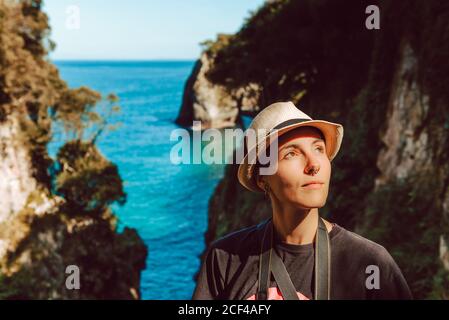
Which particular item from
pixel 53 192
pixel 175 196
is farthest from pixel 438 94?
pixel 175 196

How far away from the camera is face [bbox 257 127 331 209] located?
2232mm

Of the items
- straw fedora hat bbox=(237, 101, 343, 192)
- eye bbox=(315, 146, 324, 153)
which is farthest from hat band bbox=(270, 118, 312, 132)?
eye bbox=(315, 146, 324, 153)

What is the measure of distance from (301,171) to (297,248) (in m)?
0.39

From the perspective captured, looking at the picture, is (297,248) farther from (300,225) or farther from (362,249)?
(362,249)

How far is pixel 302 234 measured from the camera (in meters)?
2.33

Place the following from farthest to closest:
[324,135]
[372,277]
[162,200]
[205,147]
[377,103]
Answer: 1. [205,147]
2. [162,200]
3. [377,103]
4. [324,135]
5. [372,277]

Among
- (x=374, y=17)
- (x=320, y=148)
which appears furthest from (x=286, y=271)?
A: (x=374, y=17)

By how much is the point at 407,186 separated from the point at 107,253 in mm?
19508

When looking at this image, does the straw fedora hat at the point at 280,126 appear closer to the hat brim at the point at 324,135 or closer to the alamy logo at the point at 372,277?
the hat brim at the point at 324,135

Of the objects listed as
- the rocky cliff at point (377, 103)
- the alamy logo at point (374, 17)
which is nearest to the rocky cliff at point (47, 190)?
the rocky cliff at point (377, 103)

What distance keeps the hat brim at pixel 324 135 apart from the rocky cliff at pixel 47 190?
20.8 m

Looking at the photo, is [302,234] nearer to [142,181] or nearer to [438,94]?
[438,94]

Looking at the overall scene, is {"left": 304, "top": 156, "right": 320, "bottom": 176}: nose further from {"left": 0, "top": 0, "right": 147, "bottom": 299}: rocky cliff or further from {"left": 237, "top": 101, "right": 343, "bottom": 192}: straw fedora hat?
{"left": 0, "top": 0, "right": 147, "bottom": 299}: rocky cliff

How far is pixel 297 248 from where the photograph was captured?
230 centimetres
